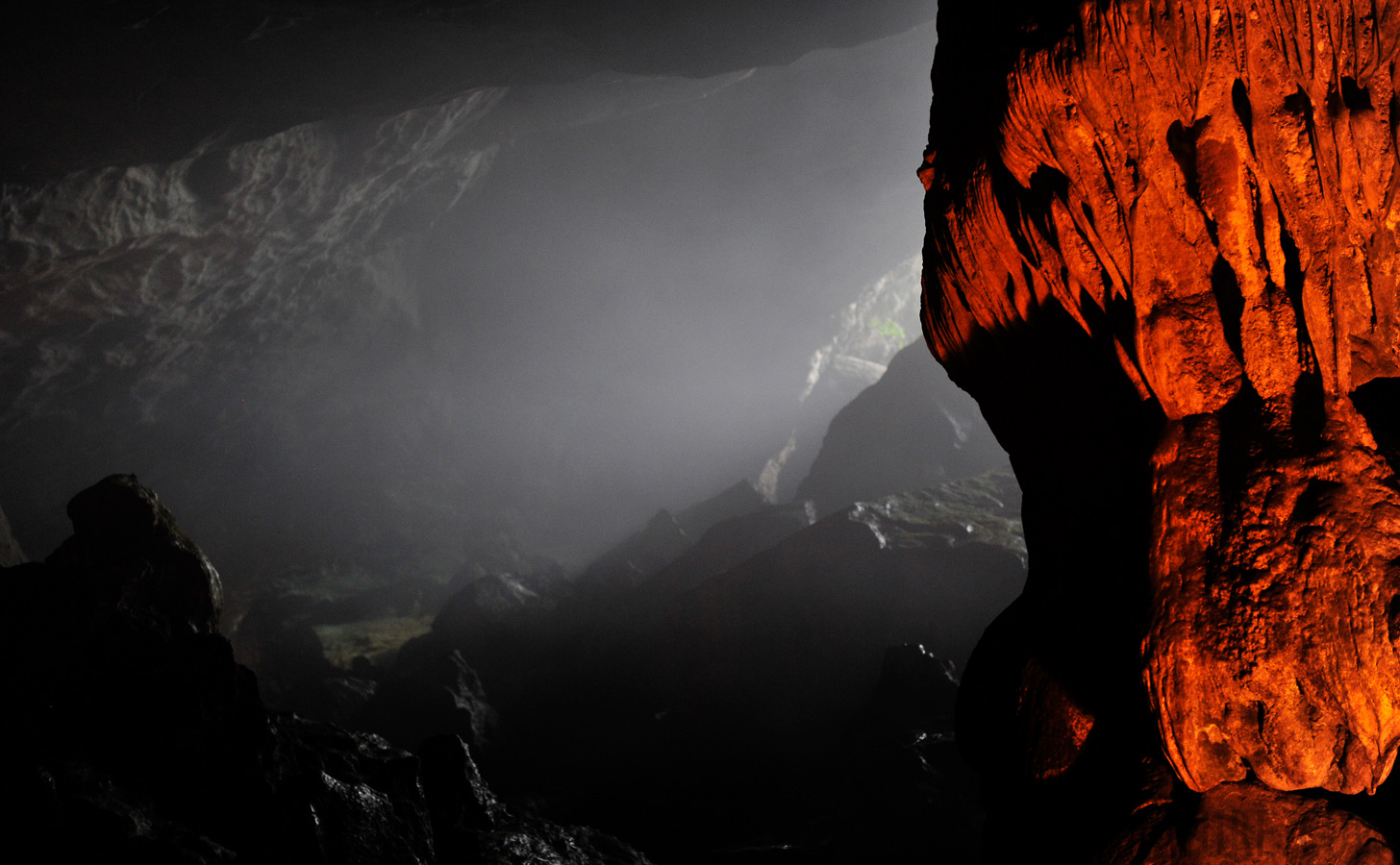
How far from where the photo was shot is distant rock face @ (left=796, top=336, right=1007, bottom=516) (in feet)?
54.4

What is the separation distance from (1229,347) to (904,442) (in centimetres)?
1501

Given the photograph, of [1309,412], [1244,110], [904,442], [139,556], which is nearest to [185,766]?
[139,556]

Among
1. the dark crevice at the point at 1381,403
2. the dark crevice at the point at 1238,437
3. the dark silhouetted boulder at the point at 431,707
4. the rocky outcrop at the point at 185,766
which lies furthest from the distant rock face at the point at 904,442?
the dark crevice at the point at 1238,437

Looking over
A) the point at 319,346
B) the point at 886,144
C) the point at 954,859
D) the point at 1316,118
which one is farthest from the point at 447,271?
the point at 1316,118

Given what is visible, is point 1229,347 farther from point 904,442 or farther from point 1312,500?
point 904,442

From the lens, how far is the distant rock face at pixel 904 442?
1659cm

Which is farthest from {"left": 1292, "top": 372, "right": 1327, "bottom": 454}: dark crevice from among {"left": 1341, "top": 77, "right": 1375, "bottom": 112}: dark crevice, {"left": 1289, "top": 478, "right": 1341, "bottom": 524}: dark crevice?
{"left": 1341, "top": 77, "right": 1375, "bottom": 112}: dark crevice

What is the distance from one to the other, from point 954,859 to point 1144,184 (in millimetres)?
6372

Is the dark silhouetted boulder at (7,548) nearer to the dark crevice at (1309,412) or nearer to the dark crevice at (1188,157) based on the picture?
the dark crevice at (1188,157)

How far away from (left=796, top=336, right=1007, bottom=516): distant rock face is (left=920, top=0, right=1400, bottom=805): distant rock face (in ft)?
44.7

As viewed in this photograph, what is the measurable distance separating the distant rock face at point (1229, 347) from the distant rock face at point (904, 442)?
1364 centimetres

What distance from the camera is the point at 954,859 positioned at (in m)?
6.52

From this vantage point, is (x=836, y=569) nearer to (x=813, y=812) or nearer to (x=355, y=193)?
(x=813, y=812)

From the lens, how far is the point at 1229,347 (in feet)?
8.27
